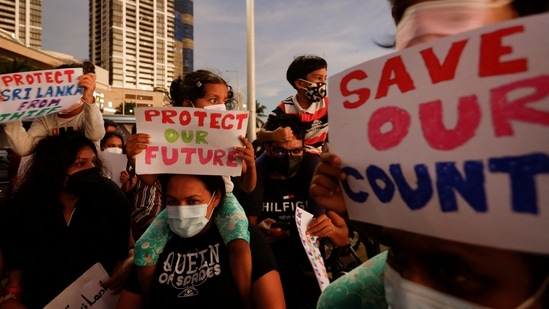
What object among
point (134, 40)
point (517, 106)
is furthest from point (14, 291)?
point (134, 40)

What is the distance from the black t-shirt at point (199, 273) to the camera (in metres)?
1.89

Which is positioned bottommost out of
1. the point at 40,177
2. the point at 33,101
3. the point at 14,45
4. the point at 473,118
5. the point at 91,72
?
the point at 40,177

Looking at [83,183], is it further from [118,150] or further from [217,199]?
[118,150]

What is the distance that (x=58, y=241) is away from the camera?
2.23 meters

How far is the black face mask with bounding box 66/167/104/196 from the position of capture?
2.37 m

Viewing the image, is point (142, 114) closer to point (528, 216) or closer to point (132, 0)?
point (528, 216)

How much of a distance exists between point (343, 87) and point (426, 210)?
389mm

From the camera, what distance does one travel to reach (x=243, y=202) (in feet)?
8.53

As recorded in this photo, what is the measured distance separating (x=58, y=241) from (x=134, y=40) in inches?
4413

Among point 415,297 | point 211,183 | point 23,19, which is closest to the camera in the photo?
point 415,297


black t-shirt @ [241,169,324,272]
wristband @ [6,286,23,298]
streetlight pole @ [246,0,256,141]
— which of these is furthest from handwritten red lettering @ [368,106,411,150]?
streetlight pole @ [246,0,256,141]

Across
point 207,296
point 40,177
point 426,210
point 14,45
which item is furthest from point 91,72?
point 14,45

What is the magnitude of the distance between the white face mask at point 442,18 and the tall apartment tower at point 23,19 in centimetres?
9264

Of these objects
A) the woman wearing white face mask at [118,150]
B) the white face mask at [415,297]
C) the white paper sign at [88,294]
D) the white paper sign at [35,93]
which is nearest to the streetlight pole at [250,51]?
the woman wearing white face mask at [118,150]
